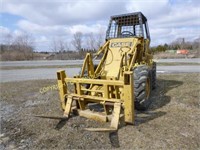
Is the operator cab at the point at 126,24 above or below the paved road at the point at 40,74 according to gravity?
above

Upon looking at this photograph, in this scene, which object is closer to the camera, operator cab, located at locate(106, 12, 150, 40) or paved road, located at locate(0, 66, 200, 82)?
operator cab, located at locate(106, 12, 150, 40)

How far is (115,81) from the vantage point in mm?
4539

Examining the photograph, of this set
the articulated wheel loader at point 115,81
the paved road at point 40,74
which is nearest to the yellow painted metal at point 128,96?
the articulated wheel loader at point 115,81

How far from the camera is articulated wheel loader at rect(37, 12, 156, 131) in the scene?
4.39 metres

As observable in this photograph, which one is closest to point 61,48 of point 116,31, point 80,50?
point 80,50

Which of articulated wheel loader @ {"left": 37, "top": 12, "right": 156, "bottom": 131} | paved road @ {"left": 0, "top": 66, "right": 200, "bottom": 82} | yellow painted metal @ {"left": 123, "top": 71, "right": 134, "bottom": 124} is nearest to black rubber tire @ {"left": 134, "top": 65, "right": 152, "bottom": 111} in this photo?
articulated wheel loader @ {"left": 37, "top": 12, "right": 156, "bottom": 131}

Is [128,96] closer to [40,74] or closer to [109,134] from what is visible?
[109,134]

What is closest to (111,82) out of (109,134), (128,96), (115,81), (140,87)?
(115,81)

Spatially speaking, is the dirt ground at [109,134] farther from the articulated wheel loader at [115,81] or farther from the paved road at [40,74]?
the paved road at [40,74]

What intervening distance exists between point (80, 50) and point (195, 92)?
48.6 meters

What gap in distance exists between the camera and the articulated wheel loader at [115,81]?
4.39 meters

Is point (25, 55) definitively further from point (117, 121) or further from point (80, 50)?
point (117, 121)

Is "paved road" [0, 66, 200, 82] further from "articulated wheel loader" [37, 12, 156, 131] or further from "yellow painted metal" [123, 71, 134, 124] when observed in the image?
"yellow painted metal" [123, 71, 134, 124]

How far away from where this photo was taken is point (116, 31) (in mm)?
6914
